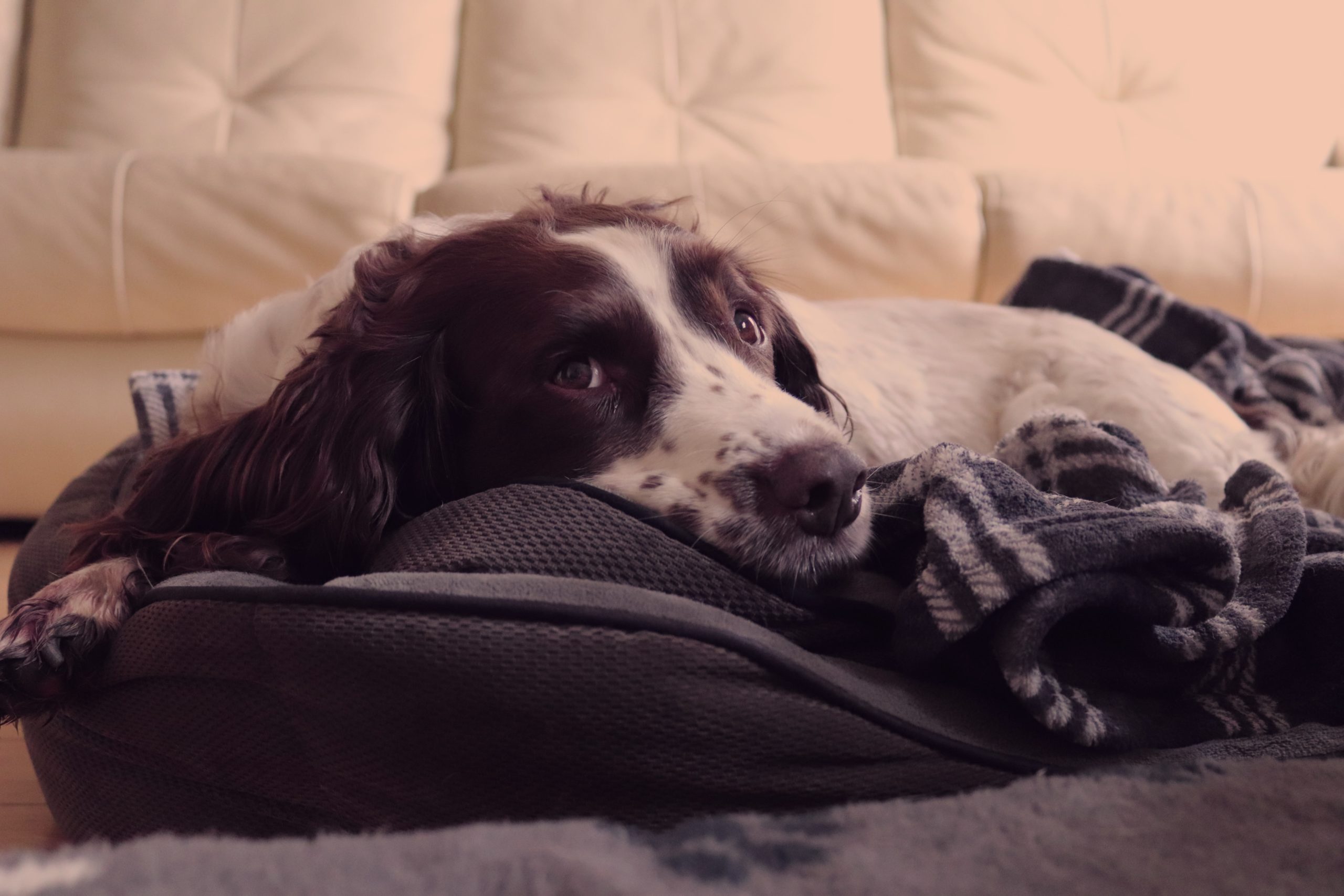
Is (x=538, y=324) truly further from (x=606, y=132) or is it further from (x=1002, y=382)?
(x=606, y=132)

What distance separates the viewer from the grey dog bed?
2.70ft

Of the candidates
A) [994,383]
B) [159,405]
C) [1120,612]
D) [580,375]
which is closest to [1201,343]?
[994,383]

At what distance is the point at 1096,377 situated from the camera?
6.19ft

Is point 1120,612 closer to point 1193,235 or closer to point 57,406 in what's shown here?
point 1193,235

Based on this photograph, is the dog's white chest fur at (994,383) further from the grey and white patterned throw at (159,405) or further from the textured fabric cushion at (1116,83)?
the textured fabric cushion at (1116,83)

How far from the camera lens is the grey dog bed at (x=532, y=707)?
2.70 feet

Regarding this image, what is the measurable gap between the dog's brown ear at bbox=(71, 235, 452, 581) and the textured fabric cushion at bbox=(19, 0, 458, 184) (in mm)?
2257

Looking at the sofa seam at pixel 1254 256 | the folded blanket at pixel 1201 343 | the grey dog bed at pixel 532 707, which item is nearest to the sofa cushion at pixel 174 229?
the folded blanket at pixel 1201 343

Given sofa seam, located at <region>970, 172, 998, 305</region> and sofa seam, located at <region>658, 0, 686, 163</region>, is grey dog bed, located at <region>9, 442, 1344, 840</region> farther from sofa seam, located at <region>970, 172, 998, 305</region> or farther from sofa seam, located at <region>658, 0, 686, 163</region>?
sofa seam, located at <region>658, 0, 686, 163</region>

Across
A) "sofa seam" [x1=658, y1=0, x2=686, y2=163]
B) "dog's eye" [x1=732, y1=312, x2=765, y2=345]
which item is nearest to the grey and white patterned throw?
"dog's eye" [x1=732, y1=312, x2=765, y2=345]

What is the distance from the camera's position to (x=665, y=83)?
11.9 feet

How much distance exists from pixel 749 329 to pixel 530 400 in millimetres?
414

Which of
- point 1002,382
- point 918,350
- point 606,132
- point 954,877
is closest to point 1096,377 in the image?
point 1002,382

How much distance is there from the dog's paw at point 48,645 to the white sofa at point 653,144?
165cm
